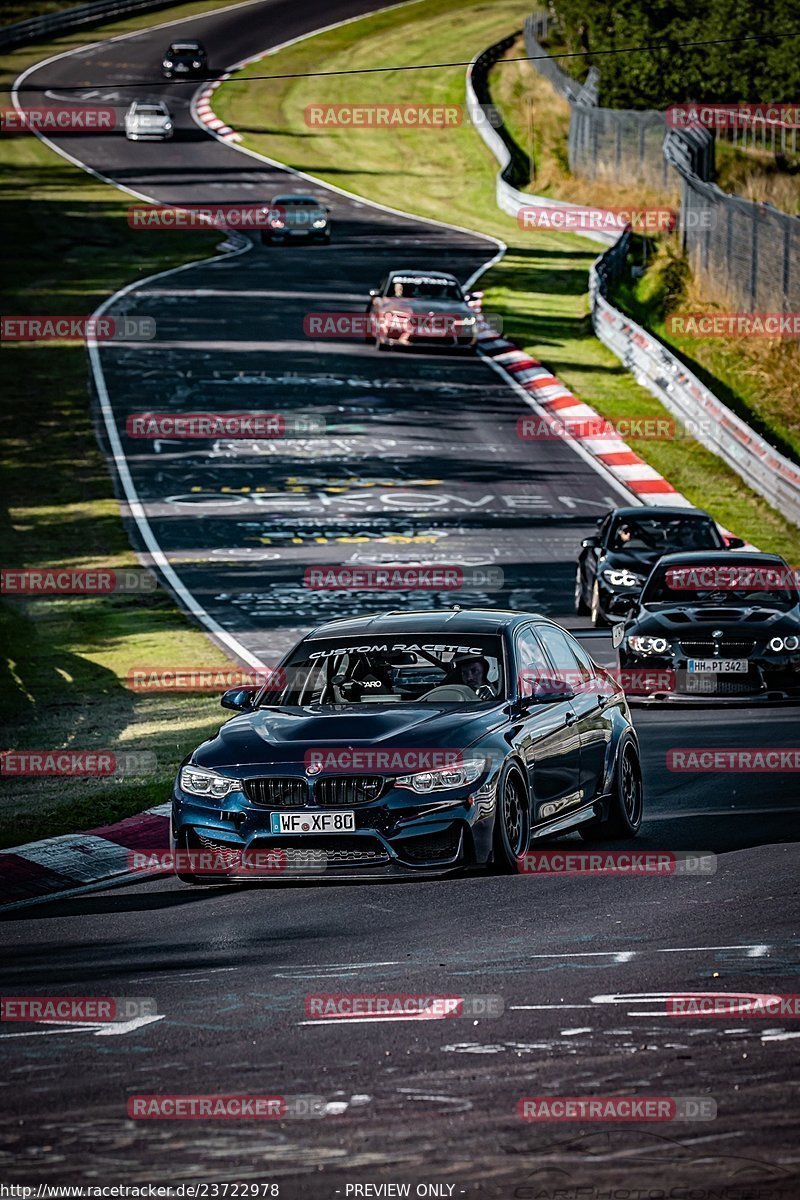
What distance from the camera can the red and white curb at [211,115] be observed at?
258 feet

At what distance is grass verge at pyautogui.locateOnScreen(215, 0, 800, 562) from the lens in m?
33.9

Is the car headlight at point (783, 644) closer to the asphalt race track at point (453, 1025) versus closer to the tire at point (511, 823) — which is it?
the asphalt race track at point (453, 1025)

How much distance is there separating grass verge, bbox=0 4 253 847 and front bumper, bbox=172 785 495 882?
2557 mm

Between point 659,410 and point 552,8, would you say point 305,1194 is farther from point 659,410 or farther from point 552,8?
point 552,8

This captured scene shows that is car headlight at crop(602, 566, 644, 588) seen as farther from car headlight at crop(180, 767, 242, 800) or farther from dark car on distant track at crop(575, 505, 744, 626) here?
car headlight at crop(180, 767, 242, 800)

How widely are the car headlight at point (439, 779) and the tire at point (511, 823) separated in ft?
0.76

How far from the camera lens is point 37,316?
158 ft

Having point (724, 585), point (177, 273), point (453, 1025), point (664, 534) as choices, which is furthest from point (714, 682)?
point (177, 273)

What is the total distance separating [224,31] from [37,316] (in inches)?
2067

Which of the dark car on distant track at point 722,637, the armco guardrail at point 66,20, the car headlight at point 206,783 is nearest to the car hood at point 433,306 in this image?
the dark car on distant track at point 722,637

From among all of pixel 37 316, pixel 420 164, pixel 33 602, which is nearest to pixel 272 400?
pixel 37 316

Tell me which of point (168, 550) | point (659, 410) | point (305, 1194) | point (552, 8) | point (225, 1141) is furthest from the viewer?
point (552, 8)

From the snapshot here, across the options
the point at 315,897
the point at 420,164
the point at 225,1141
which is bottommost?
the point at 420,164

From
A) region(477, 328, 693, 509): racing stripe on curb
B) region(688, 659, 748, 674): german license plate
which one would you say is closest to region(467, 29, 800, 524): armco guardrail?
region(477, 328, 693, 509): racing stripe on curb
